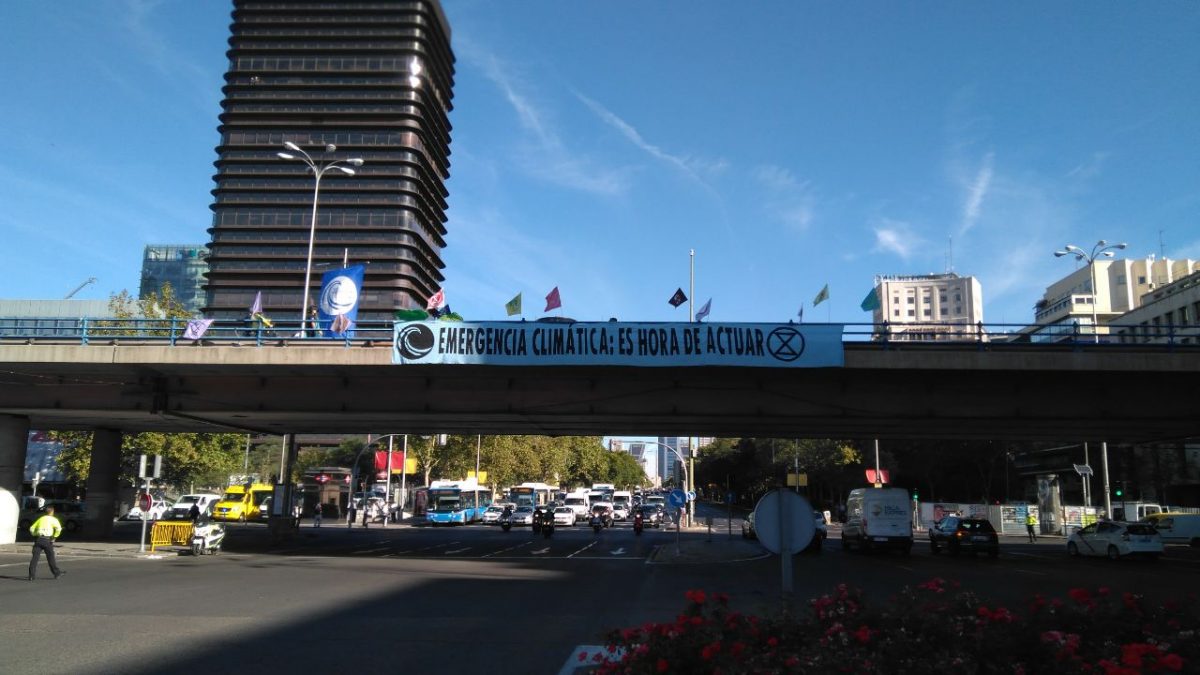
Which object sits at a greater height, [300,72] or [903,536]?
[300,72]

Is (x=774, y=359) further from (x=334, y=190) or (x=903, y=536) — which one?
(x=334, y=190)

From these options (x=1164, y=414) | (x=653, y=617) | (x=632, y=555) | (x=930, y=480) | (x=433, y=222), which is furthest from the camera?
(x=433, y=222)

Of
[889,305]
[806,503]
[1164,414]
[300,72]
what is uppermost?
[300,72]

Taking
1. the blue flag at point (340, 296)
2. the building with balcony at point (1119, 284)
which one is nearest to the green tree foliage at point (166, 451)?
the blue flag at point (340, 296)

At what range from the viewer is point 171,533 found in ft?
100.0

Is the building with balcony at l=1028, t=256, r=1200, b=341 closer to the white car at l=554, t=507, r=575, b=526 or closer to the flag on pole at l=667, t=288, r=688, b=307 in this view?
the white car at l=554, t=507, r=575, b=526

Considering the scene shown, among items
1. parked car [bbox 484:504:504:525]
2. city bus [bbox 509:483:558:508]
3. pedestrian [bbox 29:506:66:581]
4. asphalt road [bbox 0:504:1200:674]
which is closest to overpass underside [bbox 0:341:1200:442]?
asphalt road [bbox 0:504:1200:674]

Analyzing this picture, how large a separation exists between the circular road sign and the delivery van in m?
54.6

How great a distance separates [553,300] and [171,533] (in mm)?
17034

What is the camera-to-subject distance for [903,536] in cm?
2994

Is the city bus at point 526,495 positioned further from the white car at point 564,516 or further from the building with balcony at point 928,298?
the building with balcony at point 928,298

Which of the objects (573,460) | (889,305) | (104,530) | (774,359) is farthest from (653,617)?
(889,305)

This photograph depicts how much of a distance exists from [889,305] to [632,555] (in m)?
173

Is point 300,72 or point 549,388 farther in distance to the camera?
point 300,72
